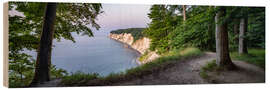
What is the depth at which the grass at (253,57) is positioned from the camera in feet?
8.95

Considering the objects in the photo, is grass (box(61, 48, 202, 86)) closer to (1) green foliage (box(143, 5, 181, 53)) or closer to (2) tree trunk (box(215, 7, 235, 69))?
(1) green foliage (box(143, 5, 181, 53))

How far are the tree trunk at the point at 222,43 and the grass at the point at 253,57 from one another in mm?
162

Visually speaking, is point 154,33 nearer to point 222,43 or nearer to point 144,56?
point 144,56

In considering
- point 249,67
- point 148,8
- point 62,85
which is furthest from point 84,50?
point 249,67

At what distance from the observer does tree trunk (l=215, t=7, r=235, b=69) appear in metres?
2.66

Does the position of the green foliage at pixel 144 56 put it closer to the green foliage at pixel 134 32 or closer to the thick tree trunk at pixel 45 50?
the green foliage at pixel 134 32

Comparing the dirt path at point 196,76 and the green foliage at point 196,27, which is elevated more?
the green foliage at point 196,27

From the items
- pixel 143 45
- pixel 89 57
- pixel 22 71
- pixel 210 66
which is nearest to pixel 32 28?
pixel 22 71

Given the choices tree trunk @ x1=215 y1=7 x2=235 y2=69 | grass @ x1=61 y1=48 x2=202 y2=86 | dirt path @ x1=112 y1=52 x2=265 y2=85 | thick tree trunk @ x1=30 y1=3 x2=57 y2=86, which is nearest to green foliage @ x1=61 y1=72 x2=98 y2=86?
grass @ x1=61 y1=48 x2=202 y2=86

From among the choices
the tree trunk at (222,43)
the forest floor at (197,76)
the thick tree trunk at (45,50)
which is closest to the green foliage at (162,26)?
the forest floor at (197,76)

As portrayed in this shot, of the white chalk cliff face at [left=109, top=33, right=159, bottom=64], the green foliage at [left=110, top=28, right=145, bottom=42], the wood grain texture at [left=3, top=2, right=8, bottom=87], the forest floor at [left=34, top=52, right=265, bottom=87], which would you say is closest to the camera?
the wood grain texture at [left=3, top=2, right=8, bottom=87]

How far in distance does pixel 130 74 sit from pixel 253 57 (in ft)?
8.17

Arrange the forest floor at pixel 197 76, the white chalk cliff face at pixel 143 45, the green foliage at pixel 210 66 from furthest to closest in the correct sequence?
the white chalk cliff face at pixel 143 45 < the green foliage at pixel 210 66 < the forest floor at pixel 197 76

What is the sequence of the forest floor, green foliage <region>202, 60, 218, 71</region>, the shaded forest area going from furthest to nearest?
1. green foliage <region>202, 60, 218, 71</region>
2. the forest floor
3. the shaded forest area
